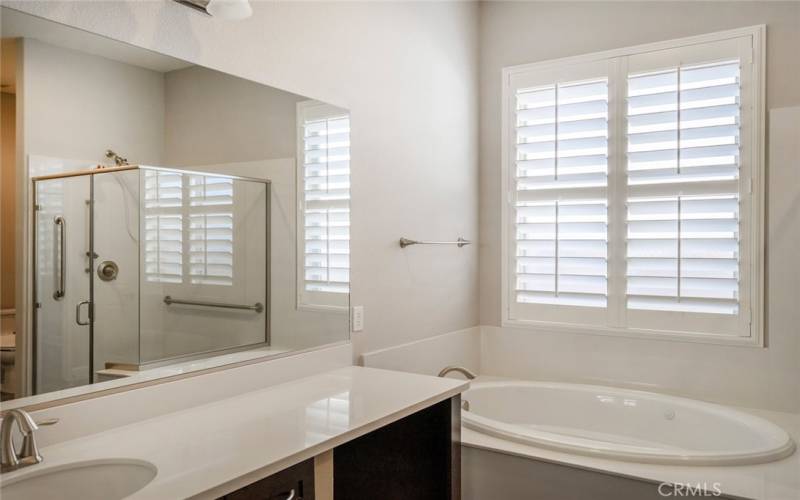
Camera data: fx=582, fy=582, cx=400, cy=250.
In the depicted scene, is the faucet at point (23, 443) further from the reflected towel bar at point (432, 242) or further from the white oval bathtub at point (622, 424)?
A: the reflected towel bar at point (432, 242)

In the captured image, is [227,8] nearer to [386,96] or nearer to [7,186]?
[7,186]

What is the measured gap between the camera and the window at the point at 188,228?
5.41 ft

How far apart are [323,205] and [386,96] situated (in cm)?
69

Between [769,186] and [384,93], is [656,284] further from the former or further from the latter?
[384,93]

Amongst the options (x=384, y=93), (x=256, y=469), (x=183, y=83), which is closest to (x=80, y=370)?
(x=256, y=469)

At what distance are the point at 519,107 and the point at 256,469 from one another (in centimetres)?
268

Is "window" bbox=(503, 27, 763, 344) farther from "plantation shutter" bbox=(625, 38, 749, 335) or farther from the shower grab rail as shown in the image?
the shower grab rail

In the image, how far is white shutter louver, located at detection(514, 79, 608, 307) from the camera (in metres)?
3.11

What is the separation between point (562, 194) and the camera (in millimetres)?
3213

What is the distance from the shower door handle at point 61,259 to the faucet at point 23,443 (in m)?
0.29

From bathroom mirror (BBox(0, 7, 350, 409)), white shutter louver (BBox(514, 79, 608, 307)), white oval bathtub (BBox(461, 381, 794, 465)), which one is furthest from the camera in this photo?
white shutter louver (BBox(514, 79, 608, 307))

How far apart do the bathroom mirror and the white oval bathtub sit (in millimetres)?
1072

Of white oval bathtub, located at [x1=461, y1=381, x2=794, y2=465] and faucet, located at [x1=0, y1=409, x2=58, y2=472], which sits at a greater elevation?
faucet, located at [x1=0, y1=409, x2=58, y2=472]

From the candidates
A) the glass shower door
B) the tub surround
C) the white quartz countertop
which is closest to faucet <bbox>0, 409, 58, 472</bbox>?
the white quartz countertop
